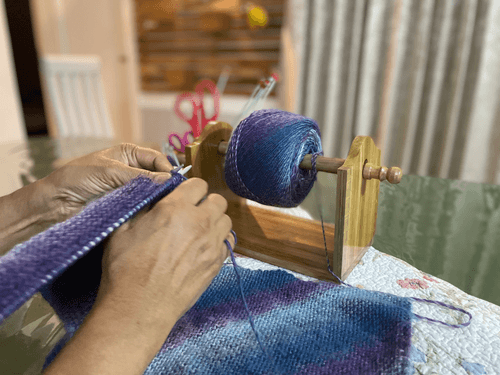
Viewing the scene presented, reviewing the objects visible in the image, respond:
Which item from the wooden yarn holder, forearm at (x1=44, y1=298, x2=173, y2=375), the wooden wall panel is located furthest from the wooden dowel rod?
the wooden wall panel

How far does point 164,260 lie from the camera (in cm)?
40

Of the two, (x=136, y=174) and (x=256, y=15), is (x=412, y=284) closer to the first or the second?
(x=136, y=174)

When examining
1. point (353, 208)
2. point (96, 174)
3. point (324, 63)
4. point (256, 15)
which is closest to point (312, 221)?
point (353, 208)

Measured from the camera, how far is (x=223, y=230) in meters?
0.47

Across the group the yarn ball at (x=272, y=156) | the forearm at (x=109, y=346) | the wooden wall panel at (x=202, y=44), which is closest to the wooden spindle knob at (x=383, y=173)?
the yarn ball at (x=272, y=156)

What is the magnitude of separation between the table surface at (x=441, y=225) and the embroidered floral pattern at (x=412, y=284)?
5 cm

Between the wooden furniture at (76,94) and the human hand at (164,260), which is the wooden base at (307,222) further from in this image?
the wooden furniture at (76,94)

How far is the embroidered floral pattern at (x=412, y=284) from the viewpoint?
21.6 inches

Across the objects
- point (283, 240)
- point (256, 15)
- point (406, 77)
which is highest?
point (256, 15)

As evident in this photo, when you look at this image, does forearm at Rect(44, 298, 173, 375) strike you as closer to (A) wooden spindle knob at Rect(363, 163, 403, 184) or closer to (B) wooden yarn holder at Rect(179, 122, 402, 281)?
(B) wooden yarn holder at Rect(179, 122, 402, 281)

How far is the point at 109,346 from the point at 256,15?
8.61ft

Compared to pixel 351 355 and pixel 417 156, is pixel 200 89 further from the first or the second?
pixel 417 156

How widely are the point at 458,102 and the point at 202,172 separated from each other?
1.65 metres

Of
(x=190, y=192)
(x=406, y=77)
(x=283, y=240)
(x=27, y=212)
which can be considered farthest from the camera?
(x=406, y=77)
